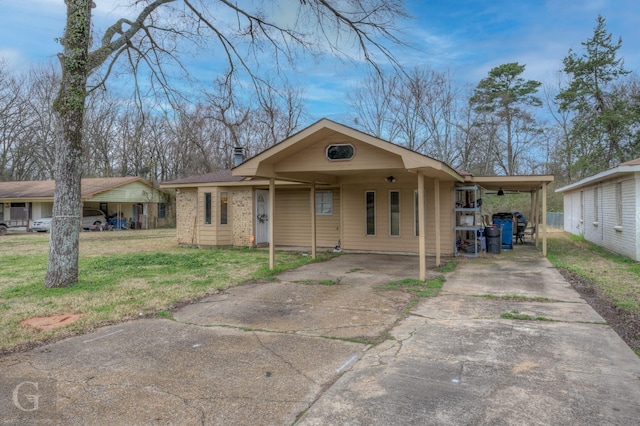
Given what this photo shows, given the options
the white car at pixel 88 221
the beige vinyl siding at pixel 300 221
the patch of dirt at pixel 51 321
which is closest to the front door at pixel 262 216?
the beige vinyl siding at pixel 300 221

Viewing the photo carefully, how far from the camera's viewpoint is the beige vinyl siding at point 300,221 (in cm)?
1370

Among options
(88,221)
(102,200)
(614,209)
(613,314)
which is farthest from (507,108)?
(88,221)

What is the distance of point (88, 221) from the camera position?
1043 inches

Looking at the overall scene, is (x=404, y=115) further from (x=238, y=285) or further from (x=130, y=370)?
(x=130, y=370)

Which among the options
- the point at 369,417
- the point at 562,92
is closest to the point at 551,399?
the point at 369,417

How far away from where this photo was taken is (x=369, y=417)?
2.77 meters

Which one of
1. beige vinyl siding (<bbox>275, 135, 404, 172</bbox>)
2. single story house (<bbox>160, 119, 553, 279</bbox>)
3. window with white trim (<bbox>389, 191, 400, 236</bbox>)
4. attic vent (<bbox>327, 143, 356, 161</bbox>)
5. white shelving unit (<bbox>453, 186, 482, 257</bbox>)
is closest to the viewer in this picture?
beige vinyl siding (<bbox>275, 135, 404, 172</bbox>)

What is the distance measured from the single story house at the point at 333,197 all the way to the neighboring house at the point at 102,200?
1310 cm

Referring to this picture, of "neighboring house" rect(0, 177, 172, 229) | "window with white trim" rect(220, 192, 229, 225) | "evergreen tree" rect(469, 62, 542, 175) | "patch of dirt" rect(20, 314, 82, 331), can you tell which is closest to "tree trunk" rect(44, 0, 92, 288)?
"patch of dirt" rect(20, 314, 82, 331)

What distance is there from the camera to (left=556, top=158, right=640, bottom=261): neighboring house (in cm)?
1017

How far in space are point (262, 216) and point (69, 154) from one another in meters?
7.98

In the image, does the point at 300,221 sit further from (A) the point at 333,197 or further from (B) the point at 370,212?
(B) the point at 370,212

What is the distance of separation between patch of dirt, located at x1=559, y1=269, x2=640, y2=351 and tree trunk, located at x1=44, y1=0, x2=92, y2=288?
830 centimetres

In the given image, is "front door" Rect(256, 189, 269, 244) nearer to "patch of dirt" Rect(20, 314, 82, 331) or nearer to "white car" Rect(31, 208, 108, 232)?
"patch of dirt" Rect(20, 314, 82, 331)
